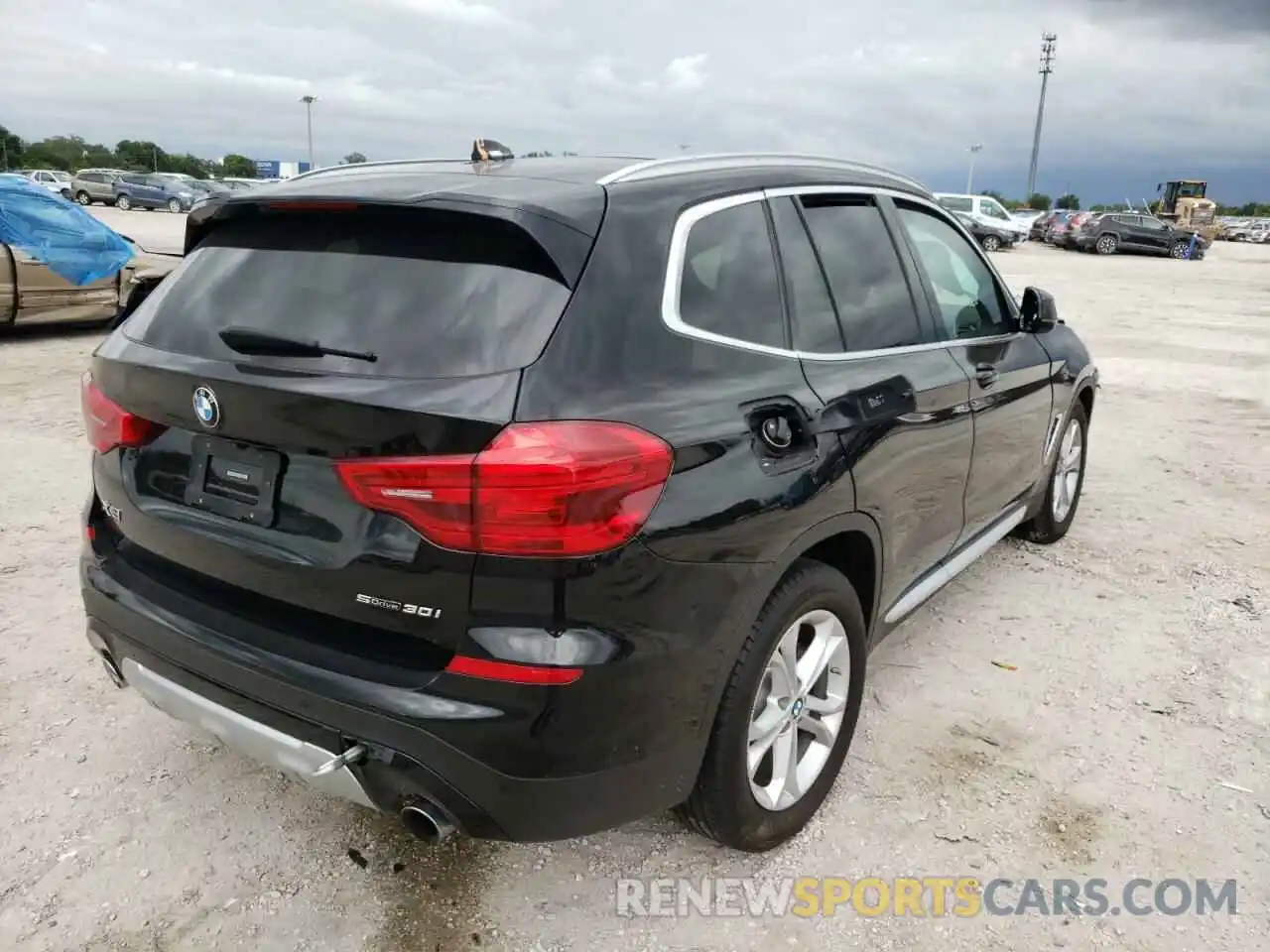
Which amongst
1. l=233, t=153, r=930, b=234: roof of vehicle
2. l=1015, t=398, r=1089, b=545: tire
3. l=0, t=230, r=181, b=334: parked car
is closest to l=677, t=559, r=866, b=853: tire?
l=233, t=153, r=930, b=234: roof of vehicle

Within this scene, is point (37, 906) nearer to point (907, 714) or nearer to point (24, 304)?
point (907, 714)

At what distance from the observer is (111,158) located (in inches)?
3669

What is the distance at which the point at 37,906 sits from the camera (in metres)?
2.41

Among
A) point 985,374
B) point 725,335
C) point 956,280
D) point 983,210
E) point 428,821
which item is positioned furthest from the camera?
point 983,210

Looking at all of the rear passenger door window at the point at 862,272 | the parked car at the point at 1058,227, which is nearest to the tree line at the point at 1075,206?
the parked car at the point at 1058,227

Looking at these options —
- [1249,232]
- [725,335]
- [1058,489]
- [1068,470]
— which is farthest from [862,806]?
[1249,232]

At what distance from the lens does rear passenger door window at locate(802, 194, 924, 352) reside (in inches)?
112

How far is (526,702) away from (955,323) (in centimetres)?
234

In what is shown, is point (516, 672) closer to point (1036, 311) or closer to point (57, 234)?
point (1036, 311)

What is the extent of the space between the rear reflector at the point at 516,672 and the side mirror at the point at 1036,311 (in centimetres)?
304

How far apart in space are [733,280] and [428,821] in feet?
4.81

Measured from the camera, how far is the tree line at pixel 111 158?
85.5 m

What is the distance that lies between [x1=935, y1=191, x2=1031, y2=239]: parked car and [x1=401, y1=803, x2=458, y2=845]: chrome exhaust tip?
3330 centimetres

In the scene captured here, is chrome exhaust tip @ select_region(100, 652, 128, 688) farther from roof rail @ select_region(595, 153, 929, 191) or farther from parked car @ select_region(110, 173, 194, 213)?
parked car @ select_region(110, 173, 194, 213)
